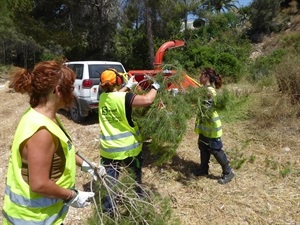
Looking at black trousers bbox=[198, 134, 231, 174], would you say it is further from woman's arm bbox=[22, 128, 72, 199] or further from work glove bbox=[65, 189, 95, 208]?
woman's arm bbox=[22, 128, 72, 199]

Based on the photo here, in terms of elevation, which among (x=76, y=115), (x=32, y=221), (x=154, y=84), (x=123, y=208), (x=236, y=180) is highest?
(x=154, y=84)

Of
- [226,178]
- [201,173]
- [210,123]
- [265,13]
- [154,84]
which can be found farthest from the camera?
[265,13]

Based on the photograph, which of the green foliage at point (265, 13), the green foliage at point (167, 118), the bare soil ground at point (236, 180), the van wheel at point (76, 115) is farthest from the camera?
the green foliage at point (265, 13)

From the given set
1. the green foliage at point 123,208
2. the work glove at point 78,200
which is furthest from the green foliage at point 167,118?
the work glove at point 78,200

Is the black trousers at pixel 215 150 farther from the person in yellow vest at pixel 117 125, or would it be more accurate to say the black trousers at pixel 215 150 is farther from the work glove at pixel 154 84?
the person in yellow vest at pixel 117 125

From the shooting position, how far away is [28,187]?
5.07 feet

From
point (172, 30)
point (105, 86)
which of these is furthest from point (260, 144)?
point (172, 30)

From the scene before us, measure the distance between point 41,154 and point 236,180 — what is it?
3221mm

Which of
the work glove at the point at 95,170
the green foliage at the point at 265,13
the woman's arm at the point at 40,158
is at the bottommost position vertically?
the work glove at the point at 95,170

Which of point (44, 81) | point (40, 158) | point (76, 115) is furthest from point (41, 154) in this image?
point (76, 115)

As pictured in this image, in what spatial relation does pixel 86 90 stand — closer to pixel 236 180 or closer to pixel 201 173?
pixel 201 173

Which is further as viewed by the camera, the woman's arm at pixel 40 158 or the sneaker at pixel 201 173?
the sneaker at pixel 201 173

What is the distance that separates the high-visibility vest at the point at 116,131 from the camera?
287cm

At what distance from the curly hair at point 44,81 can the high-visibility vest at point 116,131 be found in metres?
1.23
